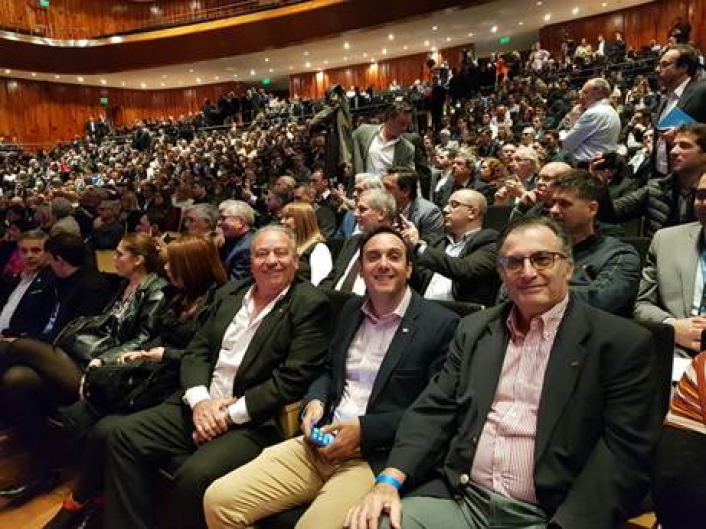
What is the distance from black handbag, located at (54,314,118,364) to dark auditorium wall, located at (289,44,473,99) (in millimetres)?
15034

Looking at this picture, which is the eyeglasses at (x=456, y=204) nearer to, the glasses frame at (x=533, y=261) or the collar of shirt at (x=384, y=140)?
the glasses frame at (x=533, y=261)

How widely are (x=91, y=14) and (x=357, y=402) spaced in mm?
21082

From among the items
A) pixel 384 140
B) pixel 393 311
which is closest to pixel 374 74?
pixel 384 140

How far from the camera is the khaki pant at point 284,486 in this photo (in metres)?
1.41

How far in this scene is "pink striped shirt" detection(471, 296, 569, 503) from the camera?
3.87 feet

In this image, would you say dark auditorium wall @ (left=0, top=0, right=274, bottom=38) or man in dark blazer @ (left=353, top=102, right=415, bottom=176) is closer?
man in dark blazer @ (left=353, top=102, right=415, bottom=176)

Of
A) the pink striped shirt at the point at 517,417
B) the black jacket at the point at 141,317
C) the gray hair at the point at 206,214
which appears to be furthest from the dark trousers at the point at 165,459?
the gray hair at the point at 206,214

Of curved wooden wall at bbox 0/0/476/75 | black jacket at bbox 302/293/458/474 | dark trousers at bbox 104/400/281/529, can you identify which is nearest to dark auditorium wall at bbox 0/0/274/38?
curved wooden wall at bbox 0/0/476/75

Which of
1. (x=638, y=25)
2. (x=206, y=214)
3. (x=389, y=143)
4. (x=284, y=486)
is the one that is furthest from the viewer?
(x=638, y=25)

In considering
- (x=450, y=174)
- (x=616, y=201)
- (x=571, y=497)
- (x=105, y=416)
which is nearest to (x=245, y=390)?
(x=105, y=416)

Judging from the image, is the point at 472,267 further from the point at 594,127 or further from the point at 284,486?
the point at 594,127

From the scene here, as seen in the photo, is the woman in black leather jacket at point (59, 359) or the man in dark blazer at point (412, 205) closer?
the woman in black leather jacket at point (59, 359)

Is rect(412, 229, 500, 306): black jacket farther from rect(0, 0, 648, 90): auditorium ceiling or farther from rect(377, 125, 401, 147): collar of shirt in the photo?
rect(0, 0, 648, 90): auditorium ceiling

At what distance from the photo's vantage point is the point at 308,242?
3.06 metres
